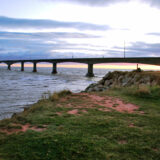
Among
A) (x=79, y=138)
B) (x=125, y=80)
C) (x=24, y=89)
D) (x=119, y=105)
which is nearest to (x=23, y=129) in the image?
(x=79, y=138)

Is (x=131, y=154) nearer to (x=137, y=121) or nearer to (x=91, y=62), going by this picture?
(x=137, y=121)

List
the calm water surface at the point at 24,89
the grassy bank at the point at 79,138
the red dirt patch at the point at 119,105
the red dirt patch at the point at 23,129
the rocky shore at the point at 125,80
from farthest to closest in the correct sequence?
1. the rocky shore at the point at 125,80
2. the calm water surface at the point at 24,89
3. the red dirt patch at the point at 119,105
4. the red dirt patch at the point at 23,129
5. the grassy bank at the point at 79,138

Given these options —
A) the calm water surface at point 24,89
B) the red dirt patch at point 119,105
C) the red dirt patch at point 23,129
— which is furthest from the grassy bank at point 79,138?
the calm water surface at point 24,89

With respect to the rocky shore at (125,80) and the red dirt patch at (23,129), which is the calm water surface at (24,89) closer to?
the rocky shore at (125,80)

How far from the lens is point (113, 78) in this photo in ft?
90.7

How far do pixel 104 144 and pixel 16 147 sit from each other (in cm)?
210

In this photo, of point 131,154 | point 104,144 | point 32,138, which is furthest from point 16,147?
point 131,154

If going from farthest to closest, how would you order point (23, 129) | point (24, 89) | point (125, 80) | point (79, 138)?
point (125, 80)
point (24, 89)
point (23, 129)
point (79, 138)

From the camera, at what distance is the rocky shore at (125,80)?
71.1 feet

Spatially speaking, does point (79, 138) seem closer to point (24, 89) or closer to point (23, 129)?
point (23, 129)

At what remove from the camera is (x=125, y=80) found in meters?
25.2

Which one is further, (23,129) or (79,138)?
(23,129)

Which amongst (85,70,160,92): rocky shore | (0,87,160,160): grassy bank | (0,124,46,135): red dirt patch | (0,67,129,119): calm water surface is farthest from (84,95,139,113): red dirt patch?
(85,70,160,92): rocky shore

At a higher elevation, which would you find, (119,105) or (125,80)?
(125,80)
